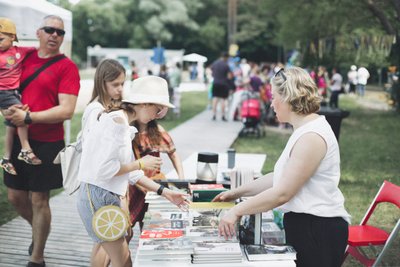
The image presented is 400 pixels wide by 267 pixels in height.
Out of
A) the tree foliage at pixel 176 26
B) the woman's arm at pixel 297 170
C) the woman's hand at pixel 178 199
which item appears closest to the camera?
the woman's arm at pixel 297 170

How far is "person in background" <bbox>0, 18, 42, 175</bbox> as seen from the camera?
3.92 metres

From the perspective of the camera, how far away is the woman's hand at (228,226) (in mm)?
2398

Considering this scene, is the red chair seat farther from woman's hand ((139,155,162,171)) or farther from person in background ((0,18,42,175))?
person in background ((0,18,42,175))

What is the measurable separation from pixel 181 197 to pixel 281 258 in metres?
0.82

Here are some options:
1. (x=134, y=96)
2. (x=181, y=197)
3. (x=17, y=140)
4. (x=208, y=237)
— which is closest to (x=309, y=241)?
(x=208, y=237)

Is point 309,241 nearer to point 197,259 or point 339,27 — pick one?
point 197,259

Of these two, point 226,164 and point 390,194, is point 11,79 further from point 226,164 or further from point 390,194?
point 390,194

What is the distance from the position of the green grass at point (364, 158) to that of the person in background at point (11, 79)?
3.11 meters

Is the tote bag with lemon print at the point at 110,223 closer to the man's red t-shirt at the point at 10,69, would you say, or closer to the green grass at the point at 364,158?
the man's red t-shirt at the point at 10,69

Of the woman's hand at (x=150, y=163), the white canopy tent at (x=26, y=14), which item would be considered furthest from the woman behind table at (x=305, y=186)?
the white canopy tent at (x=26, y=14)

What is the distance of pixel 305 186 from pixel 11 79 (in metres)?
2.60

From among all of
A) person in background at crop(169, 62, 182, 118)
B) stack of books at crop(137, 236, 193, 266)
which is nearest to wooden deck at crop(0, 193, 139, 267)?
stack of books at crop(137, 236, 193, 266)

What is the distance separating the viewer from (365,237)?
3.75 meters

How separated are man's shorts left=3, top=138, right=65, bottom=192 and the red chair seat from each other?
241cm
